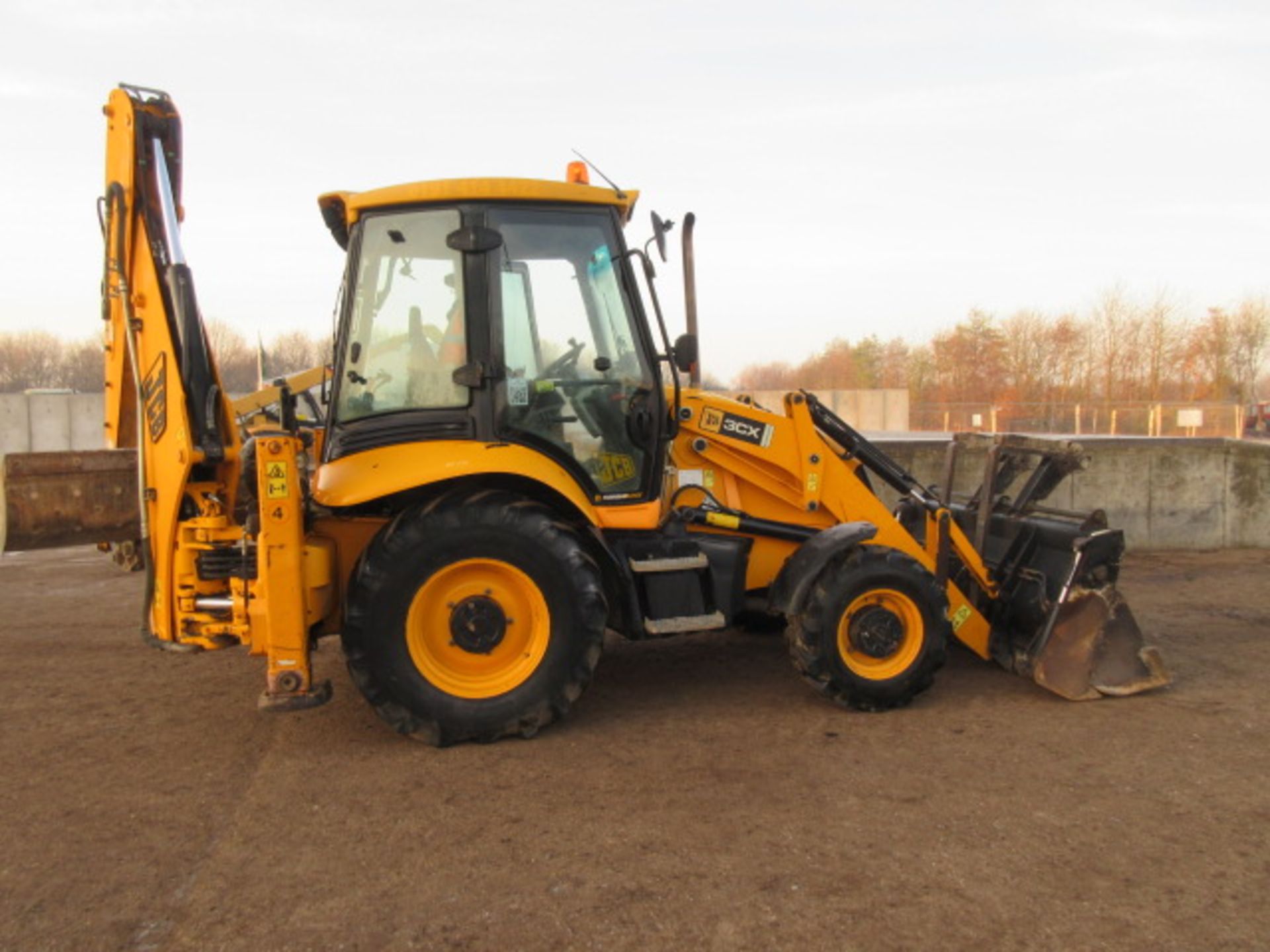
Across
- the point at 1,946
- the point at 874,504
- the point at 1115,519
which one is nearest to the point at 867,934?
the point at 1,946

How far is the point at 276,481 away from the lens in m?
4.55

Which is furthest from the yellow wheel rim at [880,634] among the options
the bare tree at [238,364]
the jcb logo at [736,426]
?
the bare tree at [238,364]

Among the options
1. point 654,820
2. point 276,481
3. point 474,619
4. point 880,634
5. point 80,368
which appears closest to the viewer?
point 654,820

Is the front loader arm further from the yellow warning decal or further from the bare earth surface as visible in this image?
the yellow warning decal

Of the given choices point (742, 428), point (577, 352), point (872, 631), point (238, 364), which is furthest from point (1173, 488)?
point (238, 364)

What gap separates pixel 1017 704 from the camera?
539 centimetres

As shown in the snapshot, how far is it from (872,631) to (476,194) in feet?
9.16

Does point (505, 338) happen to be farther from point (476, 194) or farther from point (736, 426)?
point (736, 426)

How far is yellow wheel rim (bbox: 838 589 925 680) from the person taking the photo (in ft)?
17.3

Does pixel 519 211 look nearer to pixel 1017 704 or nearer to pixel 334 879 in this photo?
pixel 334 879

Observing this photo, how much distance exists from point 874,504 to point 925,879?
101 inches

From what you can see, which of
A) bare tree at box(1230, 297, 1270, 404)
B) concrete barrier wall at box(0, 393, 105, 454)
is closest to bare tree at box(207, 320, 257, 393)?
concrete barrier wall at box(0, 393, 105, 454)

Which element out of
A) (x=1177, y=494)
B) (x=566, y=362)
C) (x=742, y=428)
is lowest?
(x=1177, y=494)

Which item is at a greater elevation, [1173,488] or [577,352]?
[577,352]
